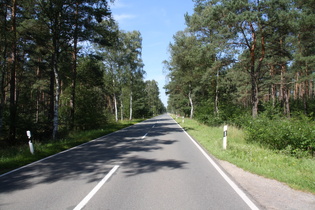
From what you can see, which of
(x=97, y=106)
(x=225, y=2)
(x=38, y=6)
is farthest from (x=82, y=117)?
(x=225, y=2)

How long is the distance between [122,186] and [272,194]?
3154 mm

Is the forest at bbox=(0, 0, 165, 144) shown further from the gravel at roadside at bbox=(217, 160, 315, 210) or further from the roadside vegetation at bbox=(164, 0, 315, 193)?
the gravel at roadside at bbox=(217, 160, 315, 210)

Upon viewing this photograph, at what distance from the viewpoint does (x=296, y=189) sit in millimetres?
4555

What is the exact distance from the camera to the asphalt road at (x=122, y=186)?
3889 mm

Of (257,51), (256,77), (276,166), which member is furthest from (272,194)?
(257,51)

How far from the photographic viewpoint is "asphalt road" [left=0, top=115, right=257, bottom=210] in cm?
389


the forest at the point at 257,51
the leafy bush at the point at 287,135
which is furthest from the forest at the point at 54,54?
the leafy bush at the point at 287,135

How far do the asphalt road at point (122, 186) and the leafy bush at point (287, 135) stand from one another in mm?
3730

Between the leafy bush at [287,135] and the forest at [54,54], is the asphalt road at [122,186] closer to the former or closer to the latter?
the leafy bush at [287,135]

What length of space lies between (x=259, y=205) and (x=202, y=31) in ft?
74.6

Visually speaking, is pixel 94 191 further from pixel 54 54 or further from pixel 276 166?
pixel 54 54

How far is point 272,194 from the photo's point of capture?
14.0ft

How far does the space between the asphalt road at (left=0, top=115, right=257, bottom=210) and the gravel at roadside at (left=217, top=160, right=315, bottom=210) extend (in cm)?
27

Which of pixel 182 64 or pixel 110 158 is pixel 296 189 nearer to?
pixel 110 158
